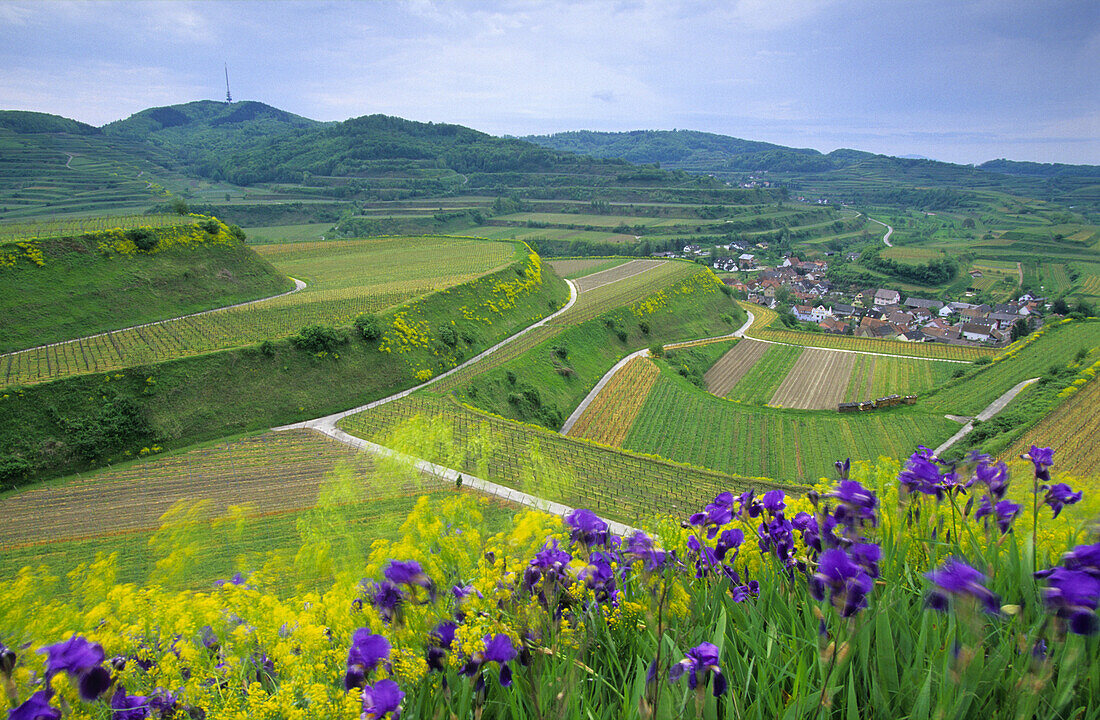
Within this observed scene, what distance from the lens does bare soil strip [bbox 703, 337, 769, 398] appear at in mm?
55188

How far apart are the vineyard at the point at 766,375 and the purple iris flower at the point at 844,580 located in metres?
49.8

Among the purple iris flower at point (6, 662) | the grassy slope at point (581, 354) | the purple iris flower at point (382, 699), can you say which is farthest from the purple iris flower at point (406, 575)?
the grassy slope at point (581, 354)

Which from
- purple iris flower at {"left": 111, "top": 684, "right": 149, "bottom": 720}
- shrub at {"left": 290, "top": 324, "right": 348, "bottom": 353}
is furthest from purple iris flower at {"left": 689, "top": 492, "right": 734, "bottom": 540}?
shrub at {"left": 290, "top": 324, "right": 348, "bottom": 353}

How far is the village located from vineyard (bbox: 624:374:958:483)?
144ft

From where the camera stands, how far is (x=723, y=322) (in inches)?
2982

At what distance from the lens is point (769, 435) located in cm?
4044

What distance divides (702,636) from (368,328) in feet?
124

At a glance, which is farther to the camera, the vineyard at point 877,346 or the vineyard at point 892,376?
the vineyard at point 877,346

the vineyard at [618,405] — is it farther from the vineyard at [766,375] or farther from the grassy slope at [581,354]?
the vineyard at [766,375]

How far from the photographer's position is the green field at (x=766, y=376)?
52250 millimetres

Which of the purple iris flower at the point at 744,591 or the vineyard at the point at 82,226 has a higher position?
the vineyard at the point at 82,226

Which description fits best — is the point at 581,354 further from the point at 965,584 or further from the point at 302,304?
the point at 965,584

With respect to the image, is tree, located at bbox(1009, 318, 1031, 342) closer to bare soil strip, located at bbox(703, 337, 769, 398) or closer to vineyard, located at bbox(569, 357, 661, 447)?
bare soil strip, located at bbox(703, 337, 769, 398)

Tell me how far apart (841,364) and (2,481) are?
68895 mm
